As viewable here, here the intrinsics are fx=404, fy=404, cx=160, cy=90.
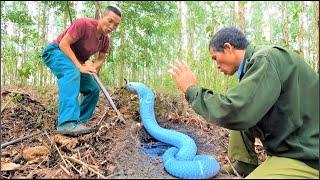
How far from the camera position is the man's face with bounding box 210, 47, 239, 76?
2.69 meters

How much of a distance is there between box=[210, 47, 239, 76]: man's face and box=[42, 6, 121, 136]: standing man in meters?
1.58

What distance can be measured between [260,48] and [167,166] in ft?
3.29

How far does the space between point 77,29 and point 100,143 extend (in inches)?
46.7

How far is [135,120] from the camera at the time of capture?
4.22m

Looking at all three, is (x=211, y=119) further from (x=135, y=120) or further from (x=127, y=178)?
(x=135, y=120)

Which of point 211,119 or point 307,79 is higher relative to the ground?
point 307,79

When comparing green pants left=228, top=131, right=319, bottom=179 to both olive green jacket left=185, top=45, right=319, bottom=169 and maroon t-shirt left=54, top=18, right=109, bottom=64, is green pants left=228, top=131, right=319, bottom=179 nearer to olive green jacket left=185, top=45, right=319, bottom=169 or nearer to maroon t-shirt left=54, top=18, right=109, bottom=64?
olive green jacket left=185, top=45, right=319, bottom=169

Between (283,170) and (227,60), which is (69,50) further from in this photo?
(283,170)

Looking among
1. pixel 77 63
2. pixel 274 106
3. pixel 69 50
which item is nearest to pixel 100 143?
pixel 77 63

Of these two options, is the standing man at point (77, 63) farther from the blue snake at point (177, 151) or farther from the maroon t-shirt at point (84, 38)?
the blue snake at point (177, 151)

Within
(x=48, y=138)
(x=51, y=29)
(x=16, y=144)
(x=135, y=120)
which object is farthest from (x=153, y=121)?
(x=51, y=29)

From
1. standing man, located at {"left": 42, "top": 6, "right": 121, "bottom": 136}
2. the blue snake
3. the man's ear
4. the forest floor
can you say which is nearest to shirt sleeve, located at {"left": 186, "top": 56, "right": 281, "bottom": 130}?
the man's ear

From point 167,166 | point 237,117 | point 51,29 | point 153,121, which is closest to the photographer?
point 237,117

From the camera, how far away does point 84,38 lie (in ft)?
13.5
